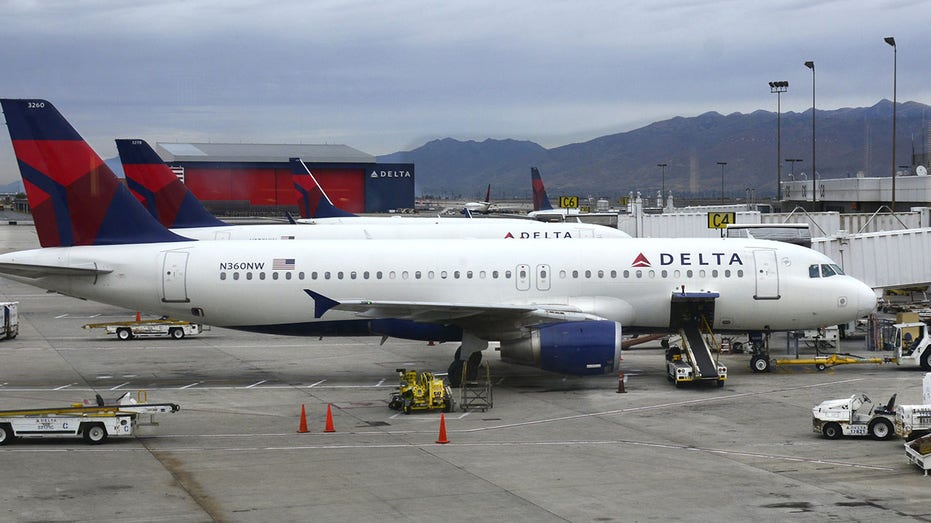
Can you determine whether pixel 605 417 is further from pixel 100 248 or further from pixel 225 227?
pixel 225 227

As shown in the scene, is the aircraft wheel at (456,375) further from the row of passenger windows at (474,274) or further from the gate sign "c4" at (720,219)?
the gate sign "c4" at (720,219)

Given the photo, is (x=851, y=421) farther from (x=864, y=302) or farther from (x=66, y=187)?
(x=66, y=187)

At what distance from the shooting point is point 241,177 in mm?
165125

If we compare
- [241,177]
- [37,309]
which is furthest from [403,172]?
[37,309]

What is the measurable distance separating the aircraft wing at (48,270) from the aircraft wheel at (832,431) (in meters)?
23.2

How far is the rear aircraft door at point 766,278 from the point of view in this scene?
3431 cm

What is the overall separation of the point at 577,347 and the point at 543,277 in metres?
3.86

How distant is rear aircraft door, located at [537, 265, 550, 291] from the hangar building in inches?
4991

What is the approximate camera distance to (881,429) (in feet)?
82.1

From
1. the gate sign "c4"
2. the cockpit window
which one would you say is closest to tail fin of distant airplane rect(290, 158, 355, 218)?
the gate sign "c4"

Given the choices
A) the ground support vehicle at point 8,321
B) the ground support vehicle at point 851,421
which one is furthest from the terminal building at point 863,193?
the ground support vehicle at point 8,321

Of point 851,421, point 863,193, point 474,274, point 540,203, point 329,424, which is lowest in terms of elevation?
point 329,424

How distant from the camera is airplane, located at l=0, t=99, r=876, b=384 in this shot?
3425 centimetres

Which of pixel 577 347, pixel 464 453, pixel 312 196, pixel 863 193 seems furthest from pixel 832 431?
pixel 863 193
